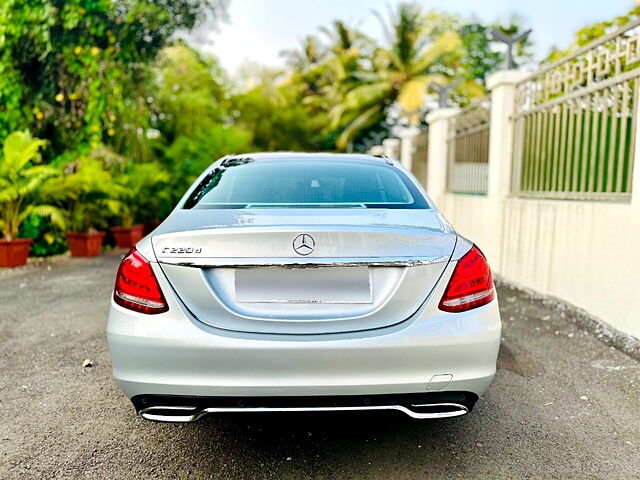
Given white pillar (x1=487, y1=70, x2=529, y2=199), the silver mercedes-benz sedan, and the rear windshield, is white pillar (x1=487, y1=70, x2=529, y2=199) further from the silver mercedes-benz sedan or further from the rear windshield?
the silver mercedes-benz sedan

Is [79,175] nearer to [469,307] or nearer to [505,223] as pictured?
[505,223]

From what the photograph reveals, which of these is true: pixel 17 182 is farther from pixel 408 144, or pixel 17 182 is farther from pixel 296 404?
pixel 408 144

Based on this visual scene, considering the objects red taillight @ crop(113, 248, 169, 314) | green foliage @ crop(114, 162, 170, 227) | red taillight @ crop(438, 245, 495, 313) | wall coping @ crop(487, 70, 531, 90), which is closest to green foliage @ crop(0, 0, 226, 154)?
green foliage @ crop(114, 162, 170, 227)

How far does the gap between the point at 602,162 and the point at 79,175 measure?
24.5ft

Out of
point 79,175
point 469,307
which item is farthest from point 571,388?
point 79,175

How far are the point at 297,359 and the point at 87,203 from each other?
8.23 metres

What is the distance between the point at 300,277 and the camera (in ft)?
7.66

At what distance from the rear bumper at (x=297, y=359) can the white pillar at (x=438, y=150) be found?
832cm

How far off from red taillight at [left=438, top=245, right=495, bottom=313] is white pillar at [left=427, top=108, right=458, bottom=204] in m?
8.04

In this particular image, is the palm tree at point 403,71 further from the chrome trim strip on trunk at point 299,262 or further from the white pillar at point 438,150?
the chrome trim strip on trunk at point 299,262

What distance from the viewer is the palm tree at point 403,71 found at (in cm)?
2798

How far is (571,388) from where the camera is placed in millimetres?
3713

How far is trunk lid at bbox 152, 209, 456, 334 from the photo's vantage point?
2.32m

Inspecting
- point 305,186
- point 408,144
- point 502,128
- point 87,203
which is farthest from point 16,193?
point 408,144
